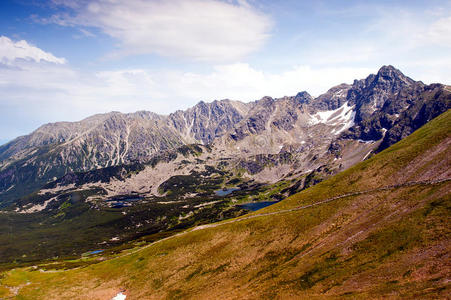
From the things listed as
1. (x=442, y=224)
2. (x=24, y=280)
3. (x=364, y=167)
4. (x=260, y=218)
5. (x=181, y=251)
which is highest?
(x=364, y=167)

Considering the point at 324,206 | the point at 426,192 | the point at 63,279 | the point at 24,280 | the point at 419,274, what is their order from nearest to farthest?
the point at 419,274, the point at 426,192, the point at 324,206, the point at 63,279, the point at 24,280

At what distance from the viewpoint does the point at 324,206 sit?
81875mm

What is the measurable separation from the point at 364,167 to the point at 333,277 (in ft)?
214

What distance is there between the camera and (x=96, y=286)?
76.8 metres

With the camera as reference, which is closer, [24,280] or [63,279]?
[63,279]

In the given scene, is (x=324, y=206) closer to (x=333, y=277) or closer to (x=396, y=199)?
(x=396, y=199)

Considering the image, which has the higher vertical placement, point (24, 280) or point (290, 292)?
point (290, 292)

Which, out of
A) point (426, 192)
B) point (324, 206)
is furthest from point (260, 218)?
point (426, 192)

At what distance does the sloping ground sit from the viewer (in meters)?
43.8

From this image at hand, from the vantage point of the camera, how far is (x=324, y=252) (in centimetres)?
5769

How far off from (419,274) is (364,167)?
216 feet

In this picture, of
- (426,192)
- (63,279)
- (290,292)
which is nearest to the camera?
(290,292)

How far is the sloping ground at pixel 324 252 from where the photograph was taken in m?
43.8

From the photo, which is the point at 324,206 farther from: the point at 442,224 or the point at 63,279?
the point at 63,279
